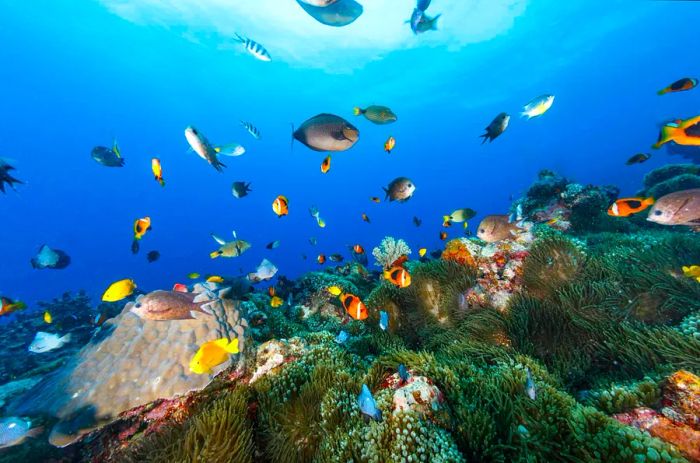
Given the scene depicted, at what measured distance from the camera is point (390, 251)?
10773mm

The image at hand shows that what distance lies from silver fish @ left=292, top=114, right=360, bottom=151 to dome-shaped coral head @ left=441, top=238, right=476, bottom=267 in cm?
386

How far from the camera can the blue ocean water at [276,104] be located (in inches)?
1528

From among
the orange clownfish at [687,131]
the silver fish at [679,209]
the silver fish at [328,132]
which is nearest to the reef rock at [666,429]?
the silver fish at [679,209]

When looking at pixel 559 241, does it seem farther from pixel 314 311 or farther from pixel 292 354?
pixel 314 311

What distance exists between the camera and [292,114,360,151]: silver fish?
3494 mm

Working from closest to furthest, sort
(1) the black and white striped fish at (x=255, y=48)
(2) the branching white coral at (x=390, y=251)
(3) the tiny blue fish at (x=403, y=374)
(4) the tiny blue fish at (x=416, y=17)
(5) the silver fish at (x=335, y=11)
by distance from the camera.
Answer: (3) the tiny blue fish at (x=403, y=374)
(5) the silver fish at (x=335, y=11)
(4) the tiny blue fish at (x=416, y=17)
(1) the black and white striped fish at (x=255, y=48)
(2) the branching white coral at (x=390, y=251)

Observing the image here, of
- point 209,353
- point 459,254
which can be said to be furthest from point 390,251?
point 209,353

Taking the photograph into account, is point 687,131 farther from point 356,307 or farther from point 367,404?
point 367,404

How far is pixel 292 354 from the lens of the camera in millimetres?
4230

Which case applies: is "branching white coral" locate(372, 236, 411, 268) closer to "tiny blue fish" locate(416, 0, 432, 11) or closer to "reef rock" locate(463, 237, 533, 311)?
"reef rock" locate(463, 237, 533, 311)

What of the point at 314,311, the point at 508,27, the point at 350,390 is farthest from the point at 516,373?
the point at 508,27

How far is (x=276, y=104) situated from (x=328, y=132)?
225 ft

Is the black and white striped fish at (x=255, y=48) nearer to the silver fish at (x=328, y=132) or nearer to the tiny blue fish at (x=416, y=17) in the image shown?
the tiny blue fish at (x=416, y=17)

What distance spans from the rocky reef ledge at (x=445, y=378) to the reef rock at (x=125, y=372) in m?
0.02
